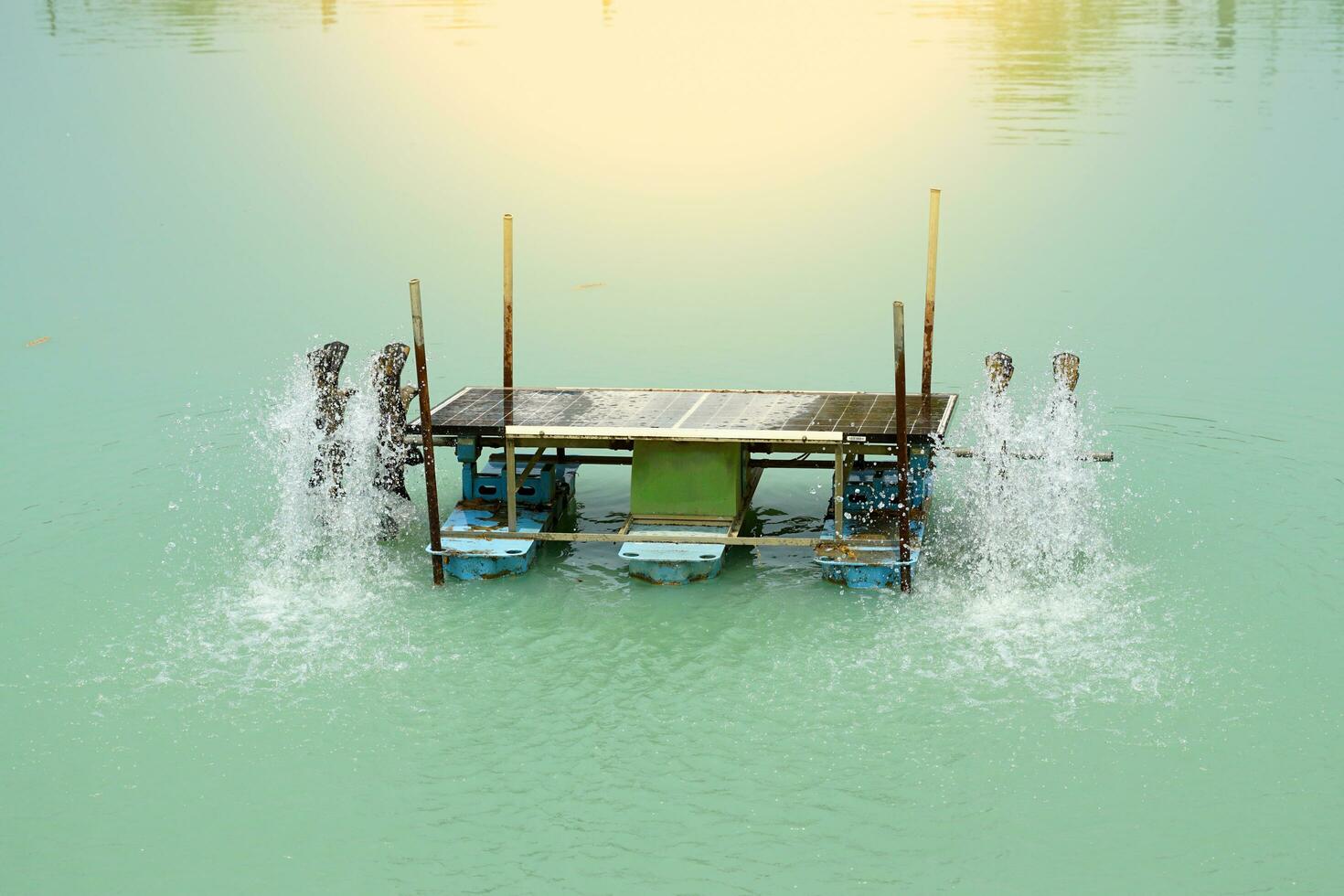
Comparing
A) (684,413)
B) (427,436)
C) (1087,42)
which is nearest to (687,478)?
(684,413)

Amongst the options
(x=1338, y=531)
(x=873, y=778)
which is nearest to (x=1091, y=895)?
(x=873, y=778)

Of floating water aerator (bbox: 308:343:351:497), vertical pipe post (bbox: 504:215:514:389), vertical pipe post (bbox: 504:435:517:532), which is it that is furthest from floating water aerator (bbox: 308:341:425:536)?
vertical pipe post (bbox: 504:435:517:532)

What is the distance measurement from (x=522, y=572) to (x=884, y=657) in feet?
11.7

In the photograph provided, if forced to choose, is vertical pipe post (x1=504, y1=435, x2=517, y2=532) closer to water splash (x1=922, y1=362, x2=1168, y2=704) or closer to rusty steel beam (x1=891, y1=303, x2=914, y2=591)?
rusty steel beam (x1=891, y1=303, x2=914, y2=591)

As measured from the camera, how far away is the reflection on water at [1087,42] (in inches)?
1358

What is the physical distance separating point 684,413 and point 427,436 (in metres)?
2.36

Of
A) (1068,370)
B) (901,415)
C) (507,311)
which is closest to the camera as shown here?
(901,415)

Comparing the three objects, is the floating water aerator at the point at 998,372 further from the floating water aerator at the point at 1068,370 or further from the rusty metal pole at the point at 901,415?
the rusty metal pole at the point at 901,415

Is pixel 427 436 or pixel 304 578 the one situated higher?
pixel 427 436

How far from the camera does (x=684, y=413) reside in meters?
14.6

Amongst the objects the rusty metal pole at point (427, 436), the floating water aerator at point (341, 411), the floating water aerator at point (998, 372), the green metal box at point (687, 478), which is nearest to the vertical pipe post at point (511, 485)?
the rusty metal pole at point (427, 436)

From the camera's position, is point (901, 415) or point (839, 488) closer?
point (901, 415)

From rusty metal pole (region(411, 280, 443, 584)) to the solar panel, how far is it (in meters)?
0.53

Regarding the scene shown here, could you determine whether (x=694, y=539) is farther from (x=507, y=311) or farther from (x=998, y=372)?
(x=507, y=311)
